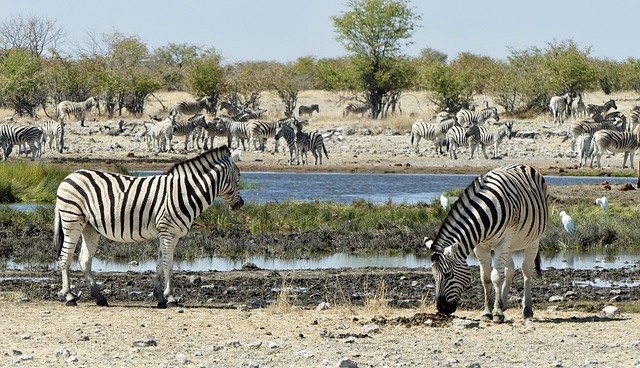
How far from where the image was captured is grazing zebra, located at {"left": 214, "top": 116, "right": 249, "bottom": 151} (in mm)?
42000

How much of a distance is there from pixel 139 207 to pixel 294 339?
3.10 m

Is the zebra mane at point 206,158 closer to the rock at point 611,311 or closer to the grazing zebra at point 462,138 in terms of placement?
the rock at point 611,311

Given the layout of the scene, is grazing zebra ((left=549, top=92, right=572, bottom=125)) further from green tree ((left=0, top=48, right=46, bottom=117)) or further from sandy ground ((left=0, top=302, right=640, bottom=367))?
sandy ground ((left=0, top=302, right=640, bottom=367))

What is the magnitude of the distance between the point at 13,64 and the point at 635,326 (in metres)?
47.4

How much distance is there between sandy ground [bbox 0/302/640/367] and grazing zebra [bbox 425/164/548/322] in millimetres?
330

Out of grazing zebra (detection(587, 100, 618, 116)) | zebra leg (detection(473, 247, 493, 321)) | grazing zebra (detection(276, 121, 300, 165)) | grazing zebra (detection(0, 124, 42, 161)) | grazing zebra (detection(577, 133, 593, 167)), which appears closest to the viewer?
zebra leg (detection(473, 247, 493, 321))

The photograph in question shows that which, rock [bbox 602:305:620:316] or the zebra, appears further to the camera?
the zebra

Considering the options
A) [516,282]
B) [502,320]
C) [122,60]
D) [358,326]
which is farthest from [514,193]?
[122,60]

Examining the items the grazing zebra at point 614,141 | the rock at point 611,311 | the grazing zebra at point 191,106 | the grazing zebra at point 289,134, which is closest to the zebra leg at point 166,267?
the rock at point 611,311

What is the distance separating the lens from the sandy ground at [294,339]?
28.0ft

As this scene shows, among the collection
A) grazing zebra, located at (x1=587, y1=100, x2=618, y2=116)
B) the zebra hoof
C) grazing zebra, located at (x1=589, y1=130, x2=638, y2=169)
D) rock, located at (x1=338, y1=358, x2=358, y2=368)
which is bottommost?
the zebra hoof

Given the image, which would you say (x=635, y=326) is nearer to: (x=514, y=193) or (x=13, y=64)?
(x=514, y=193)

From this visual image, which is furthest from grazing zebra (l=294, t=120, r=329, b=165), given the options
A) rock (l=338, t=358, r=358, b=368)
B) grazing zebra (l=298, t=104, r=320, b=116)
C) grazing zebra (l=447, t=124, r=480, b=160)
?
rock (l=338, t=358, r=358, b=368)

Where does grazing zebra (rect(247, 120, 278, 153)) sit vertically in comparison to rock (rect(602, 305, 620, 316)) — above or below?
above
